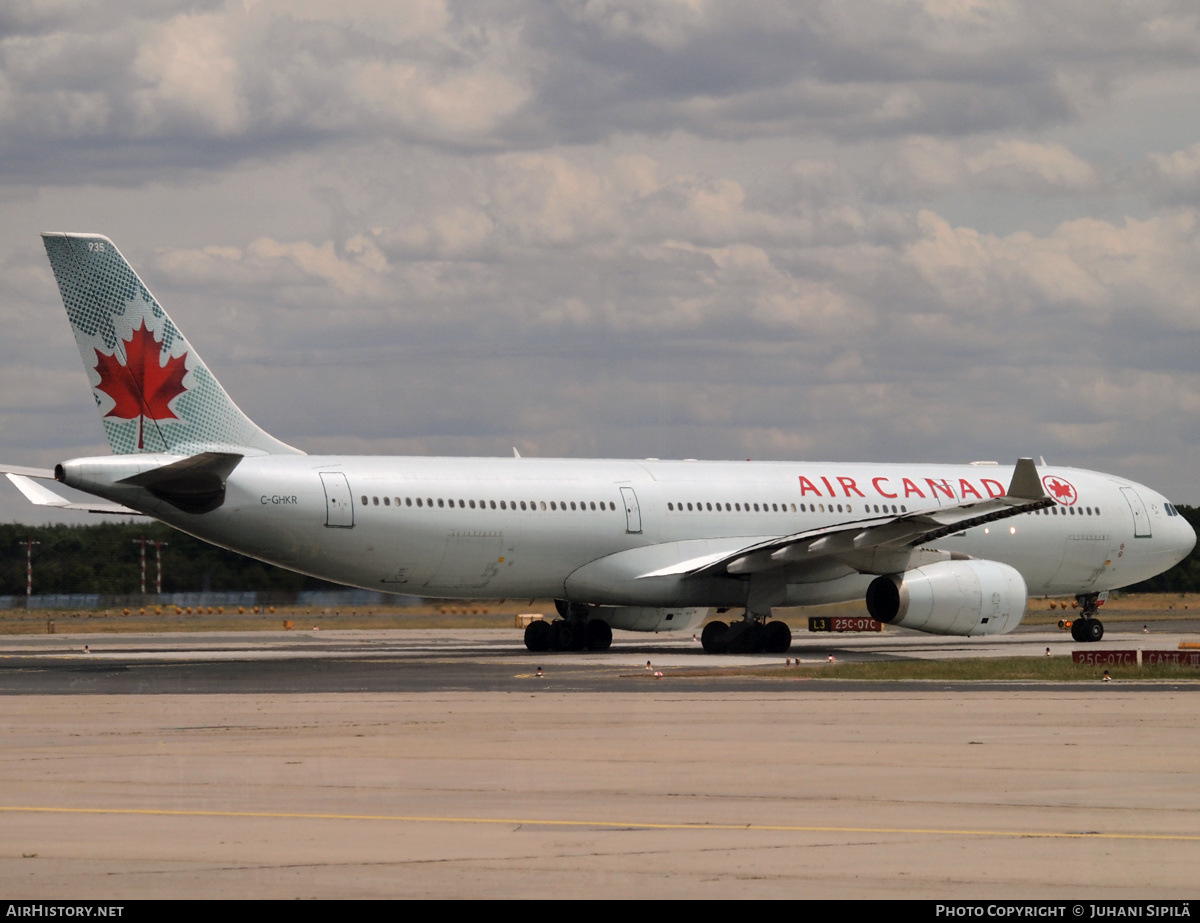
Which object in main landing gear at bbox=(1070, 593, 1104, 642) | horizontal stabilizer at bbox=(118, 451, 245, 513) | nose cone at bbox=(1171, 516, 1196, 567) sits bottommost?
main landing gear at bbox=(1070, 593, 1104, 642)

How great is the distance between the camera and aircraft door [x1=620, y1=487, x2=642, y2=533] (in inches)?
1529

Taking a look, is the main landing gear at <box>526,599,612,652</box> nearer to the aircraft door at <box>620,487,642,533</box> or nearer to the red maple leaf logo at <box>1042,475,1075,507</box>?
the aircraft door at <box>620,487,642,533</box>

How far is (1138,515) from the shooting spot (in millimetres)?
46406

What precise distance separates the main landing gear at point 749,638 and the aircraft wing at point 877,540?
120cm

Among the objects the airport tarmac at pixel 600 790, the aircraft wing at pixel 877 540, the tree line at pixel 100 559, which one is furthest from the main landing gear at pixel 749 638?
the tree line at pixel 100 559

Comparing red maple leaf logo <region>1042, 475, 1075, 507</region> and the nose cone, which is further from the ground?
red maple leaf logo <region>1042, 475, 1075, 507</region>

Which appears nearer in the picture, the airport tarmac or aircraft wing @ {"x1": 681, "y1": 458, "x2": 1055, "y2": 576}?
the airport tarmac

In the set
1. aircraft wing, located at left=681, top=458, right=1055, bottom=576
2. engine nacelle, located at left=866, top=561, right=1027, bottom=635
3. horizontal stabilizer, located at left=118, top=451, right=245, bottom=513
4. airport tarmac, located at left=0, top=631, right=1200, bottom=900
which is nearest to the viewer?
airport tarmac, located at left=0, top=631, right=1200, bottom=900

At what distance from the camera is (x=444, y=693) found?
24.8 m

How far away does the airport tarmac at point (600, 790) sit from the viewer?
31.9ft

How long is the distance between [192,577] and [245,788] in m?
63.3

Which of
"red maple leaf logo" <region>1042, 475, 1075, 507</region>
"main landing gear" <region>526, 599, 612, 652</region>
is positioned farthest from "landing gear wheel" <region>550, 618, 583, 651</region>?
"red maple leaf logo" <region>1042, 475, 1075, 507</region>

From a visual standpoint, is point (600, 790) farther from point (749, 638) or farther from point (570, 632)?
point (570, 632)

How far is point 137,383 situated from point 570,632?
11.8 m
